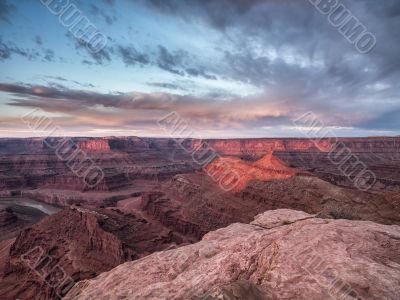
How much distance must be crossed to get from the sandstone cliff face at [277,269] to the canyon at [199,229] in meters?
0.05

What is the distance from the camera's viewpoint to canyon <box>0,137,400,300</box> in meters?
8.94

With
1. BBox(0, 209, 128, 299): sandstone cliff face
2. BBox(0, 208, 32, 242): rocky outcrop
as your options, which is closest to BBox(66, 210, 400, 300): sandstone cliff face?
BBox(0, 209, 128, 299): sandstone cliff face

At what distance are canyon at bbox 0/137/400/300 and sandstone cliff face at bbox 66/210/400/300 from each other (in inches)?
1.9

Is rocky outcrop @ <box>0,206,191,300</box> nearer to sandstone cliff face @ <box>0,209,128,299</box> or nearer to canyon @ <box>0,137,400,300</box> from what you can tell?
sandstone cliff face @ <box>0,209,128,299</box>

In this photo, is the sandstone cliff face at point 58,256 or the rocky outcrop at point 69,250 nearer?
the sandstone cliff face at point 58,256

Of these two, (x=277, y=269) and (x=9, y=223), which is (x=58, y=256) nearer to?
(x=9, y=223)

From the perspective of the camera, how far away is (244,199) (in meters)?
53.3

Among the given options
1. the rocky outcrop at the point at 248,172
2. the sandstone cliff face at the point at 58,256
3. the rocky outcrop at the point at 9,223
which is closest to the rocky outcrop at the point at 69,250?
the sandstone cliff face at the point at 58,256

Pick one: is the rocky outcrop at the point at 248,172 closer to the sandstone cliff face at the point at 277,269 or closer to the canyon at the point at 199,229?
the canyon at the point at 199,229

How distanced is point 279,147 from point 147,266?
16056 centimetres

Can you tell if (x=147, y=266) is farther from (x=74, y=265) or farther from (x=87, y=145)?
(x=87, y=145)

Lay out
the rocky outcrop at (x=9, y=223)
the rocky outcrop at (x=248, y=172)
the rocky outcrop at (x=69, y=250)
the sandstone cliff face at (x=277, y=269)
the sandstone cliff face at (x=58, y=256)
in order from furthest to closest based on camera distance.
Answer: the rocky outcrop at (x=9, y=223) < the rocky outcrop at (x=248, y=172) < the rocky outcrop at (x=69, y=250) < the sandstone cliff face at (x=58, y=256) < the sandstone cliff face at (x=277, y=269)

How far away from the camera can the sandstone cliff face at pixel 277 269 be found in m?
7.39

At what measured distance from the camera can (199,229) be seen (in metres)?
50.7
